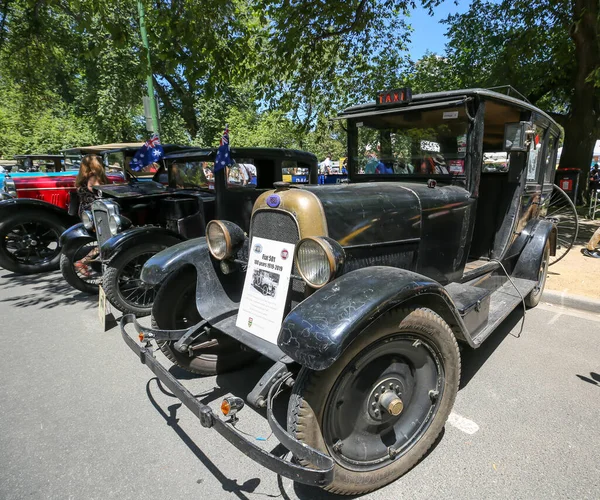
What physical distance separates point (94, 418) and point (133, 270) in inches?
82.5

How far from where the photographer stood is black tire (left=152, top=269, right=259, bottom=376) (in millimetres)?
2670

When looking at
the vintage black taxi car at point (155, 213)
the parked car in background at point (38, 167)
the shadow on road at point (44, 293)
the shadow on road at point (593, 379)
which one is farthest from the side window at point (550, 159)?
the parked car in background at point (38, 167)

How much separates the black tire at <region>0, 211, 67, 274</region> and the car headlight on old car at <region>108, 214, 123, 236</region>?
2.50 metres

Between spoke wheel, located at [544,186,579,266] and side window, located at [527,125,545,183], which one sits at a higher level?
side window, located at [527,125,545,183]

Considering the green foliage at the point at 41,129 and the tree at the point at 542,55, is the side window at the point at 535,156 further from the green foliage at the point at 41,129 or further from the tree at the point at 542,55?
the green foliage at the point at 41,129

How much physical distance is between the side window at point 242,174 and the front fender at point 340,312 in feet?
12.1

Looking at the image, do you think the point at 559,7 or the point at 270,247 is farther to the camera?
the point at 559,7

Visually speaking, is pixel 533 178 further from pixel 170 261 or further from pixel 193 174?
pixel 193 174

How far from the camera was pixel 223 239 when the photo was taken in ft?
8.31

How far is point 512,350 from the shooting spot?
10.8 ft

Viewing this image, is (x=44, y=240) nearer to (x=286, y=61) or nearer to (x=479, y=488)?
(x=286, y=61)

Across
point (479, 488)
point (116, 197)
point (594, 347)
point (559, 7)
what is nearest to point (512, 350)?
point (594, 347)

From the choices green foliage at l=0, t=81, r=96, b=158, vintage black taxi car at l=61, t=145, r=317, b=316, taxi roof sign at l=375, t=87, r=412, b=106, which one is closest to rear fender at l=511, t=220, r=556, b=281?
taxi roof sign at l=375, t=87, r=412, b=106

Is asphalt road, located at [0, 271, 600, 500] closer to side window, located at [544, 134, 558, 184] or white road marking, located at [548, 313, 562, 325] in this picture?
white road marking, located at [548, 313, 562, 325]
